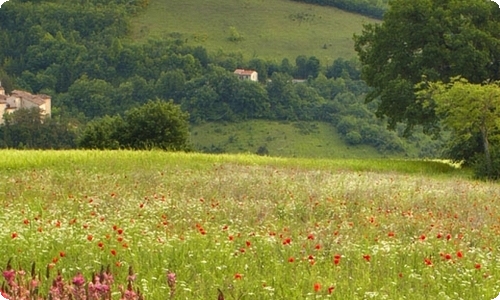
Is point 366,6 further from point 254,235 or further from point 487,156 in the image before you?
point 254,235

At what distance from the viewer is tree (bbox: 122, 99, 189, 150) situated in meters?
41.2

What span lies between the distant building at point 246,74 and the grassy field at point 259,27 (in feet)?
43.5

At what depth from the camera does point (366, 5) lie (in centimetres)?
18725

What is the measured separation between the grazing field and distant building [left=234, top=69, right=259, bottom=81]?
13412cm

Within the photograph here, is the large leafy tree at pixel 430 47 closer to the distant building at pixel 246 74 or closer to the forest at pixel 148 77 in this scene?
the forest at pixel 148 77

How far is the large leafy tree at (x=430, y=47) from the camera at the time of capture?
128 ft

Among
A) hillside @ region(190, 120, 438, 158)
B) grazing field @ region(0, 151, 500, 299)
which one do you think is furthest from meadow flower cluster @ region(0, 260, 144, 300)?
hillside @ region(190, 120, 438, 158)

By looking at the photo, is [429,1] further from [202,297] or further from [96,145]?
[202,297]

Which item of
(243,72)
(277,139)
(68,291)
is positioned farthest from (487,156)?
(243,72)

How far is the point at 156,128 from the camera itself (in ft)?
135

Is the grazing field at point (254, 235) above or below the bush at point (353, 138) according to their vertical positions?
above

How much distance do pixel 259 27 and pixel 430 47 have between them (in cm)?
15394

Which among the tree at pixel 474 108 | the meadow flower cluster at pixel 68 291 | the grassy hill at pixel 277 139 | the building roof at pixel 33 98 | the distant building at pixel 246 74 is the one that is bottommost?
the grassy hill at pixel 277 139

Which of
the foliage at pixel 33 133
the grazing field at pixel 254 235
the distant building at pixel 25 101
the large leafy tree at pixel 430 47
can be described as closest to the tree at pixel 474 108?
the large leafy tree at pixel 430 47
